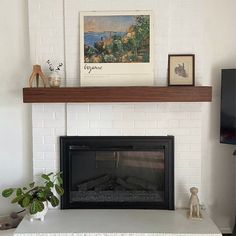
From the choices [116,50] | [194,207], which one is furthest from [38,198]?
[116,50]

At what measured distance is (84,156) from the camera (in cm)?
292

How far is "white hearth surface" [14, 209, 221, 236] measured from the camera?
2.47m

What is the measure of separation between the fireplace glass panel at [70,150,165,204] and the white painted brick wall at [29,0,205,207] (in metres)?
0.16

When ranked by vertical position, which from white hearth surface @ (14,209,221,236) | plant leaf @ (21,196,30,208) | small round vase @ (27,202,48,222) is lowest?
white hearth surface @ (14,209,221,236)

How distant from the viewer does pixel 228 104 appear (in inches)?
111

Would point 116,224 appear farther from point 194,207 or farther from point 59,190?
point 194,207

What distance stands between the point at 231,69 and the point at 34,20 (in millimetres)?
1634

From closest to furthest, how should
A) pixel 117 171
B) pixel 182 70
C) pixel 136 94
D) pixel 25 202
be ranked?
1. pixel 25 202
2. pixel 136 94
3. pixel 182 70
4. pixel 117 171

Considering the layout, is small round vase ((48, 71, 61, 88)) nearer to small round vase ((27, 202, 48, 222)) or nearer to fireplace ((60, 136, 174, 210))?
fireplace ((60, 136, 174, 210))

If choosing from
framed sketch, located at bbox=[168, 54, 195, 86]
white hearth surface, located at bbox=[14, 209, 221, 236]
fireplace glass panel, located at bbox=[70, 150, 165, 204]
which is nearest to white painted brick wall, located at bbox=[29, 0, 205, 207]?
framed sketch, located at bbox=[168, 54, 195, 86]

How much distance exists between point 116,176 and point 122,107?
0.58 meters

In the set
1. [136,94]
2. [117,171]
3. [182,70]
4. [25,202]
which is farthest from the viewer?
[117,171]

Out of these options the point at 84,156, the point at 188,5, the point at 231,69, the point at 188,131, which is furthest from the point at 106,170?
the point at 188,5

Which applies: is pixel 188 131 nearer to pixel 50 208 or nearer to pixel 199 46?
pixel 199 46
